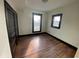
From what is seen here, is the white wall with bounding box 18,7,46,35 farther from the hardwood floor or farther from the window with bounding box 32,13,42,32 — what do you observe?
the hardwood floor

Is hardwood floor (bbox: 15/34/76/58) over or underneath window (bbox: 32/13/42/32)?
underneath

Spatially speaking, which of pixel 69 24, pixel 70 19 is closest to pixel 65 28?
pixel 69 24

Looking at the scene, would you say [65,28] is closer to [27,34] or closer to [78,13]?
[78,13]

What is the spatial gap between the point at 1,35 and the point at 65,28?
3.04 metres

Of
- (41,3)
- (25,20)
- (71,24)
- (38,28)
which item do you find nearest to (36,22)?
(38,28)

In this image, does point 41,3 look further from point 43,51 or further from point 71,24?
point 43,51

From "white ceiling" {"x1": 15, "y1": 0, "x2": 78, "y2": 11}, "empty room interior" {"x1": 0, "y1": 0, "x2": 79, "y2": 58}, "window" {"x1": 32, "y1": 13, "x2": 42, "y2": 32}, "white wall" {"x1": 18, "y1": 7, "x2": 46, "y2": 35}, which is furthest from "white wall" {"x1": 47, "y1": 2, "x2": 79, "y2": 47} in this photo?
"white wall" {"x1": 18, "y1": 7, "x2": 46, "y2": 35}

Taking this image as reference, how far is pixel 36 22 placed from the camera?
442 centimetres

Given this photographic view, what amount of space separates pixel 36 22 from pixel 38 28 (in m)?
0.62

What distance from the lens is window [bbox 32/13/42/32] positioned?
425cm

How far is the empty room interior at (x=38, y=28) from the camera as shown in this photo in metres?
1.15

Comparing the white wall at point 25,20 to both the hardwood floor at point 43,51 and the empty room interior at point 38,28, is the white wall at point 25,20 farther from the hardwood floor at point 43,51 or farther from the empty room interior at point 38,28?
the hardwood floor at point 43,51

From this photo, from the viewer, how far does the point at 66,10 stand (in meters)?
2.79

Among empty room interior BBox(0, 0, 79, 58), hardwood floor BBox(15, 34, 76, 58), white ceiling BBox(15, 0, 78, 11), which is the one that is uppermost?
white ceiling BBox(15, 0, 78, 11)
